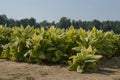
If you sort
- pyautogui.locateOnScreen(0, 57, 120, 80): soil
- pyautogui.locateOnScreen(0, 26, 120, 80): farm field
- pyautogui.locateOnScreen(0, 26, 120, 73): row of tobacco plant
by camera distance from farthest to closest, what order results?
1. pyautogui.locateOnScreen(0, 26, 120, 73): row of tobacco plant
2. pyautogui.locateOnScreen(0, 26, 120, 80): farm field
3. pyautogui.locateOnScreen(0, 57, 120, 80): soil

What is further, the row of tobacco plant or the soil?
the row of tobacco plant

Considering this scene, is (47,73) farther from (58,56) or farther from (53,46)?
(53,46)

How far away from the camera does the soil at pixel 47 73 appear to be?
6.02m

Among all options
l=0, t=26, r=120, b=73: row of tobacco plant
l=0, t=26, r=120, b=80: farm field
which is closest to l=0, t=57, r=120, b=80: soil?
l=0, t=26, r=120, b=80: farm field

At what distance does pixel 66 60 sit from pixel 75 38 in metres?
0.76

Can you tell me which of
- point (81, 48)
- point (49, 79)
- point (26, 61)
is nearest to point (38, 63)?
point (26, 61)

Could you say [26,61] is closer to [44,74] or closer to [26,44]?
[26,44]

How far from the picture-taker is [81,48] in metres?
7.42

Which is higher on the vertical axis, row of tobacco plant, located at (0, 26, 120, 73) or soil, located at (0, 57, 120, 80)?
row of tobacco plant, located at (0, 26, 120, 73)

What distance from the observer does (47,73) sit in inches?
252

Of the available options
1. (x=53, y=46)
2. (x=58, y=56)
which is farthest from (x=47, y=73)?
(x=53, y=46)

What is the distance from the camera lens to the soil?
19.8 ft

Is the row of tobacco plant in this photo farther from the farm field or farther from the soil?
the soil

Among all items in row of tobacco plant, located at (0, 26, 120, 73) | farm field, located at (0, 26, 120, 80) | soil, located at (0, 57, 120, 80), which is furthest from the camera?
row of tobacco plant, located at (0, 26, 120, 73)
